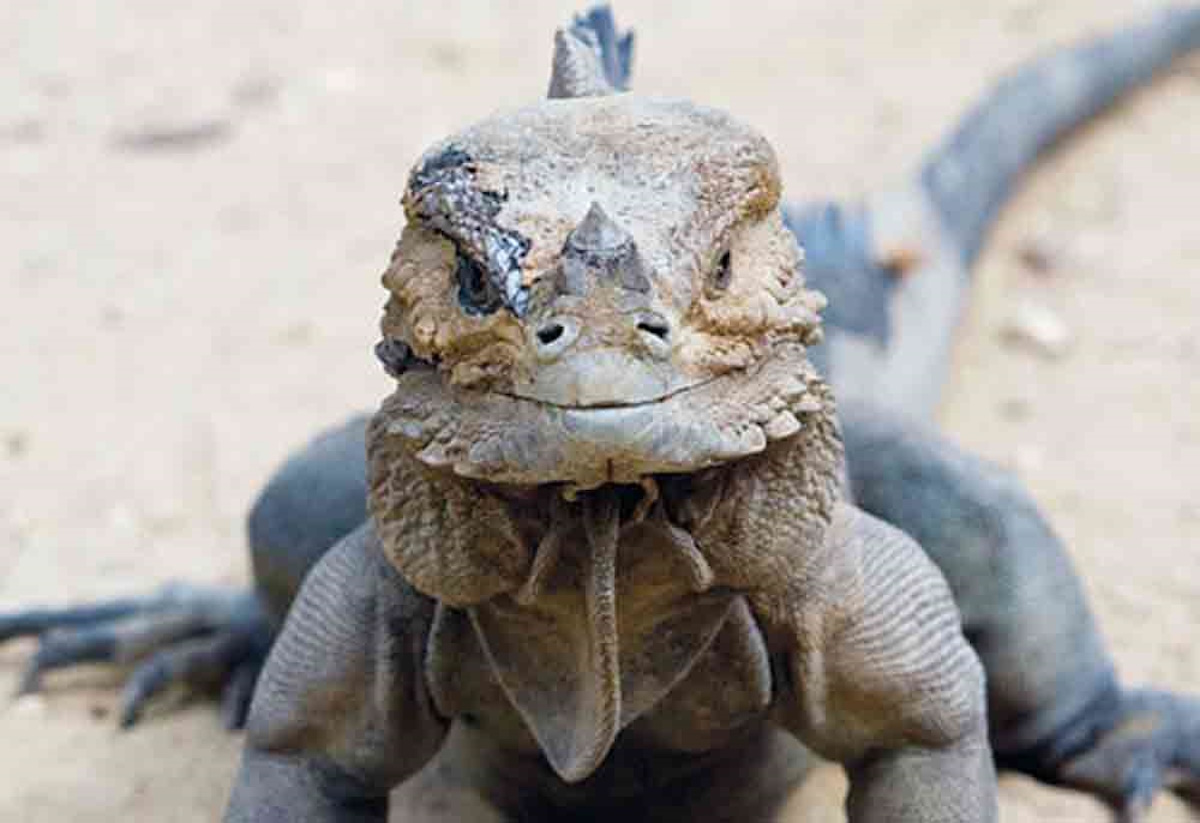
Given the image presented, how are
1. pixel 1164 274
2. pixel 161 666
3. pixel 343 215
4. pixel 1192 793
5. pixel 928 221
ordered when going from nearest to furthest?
pixel 1192 793 < pixel 161 666 < pixel 928 221 < pixel 1164 274 < pixel 343 215

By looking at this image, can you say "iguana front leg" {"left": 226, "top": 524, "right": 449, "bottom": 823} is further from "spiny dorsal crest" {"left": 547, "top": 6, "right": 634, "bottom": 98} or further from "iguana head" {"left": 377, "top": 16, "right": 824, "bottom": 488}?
"spiny dorsal crest" {"left": 547, "top": 6, "right": 634, "bottom": 98}

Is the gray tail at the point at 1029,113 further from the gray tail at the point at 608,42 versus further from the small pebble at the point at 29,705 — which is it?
the small pebble at the point at 29,705

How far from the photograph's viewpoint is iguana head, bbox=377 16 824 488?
2717 mm

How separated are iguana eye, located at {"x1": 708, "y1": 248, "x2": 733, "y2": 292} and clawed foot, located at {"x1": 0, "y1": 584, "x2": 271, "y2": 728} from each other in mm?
2509

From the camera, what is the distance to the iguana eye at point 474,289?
2.88m

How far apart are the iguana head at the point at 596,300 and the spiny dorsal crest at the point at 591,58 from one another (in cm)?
49

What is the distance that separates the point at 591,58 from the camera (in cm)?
395

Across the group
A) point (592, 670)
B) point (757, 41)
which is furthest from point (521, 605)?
point (757, 41)

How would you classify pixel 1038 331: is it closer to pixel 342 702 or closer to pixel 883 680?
pixel 883 680

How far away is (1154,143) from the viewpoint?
8477 mm

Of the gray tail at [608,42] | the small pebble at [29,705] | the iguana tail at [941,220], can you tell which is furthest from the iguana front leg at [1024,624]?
the small pebble at [29,705]

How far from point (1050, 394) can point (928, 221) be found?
68 centimetres

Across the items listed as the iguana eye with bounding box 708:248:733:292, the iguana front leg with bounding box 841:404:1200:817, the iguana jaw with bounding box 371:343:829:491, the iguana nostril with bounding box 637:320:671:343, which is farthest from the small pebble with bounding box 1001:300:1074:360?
the iguana nostril with bounding box 637:320:671:343

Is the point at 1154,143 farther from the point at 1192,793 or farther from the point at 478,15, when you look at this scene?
the point at 1192,793
